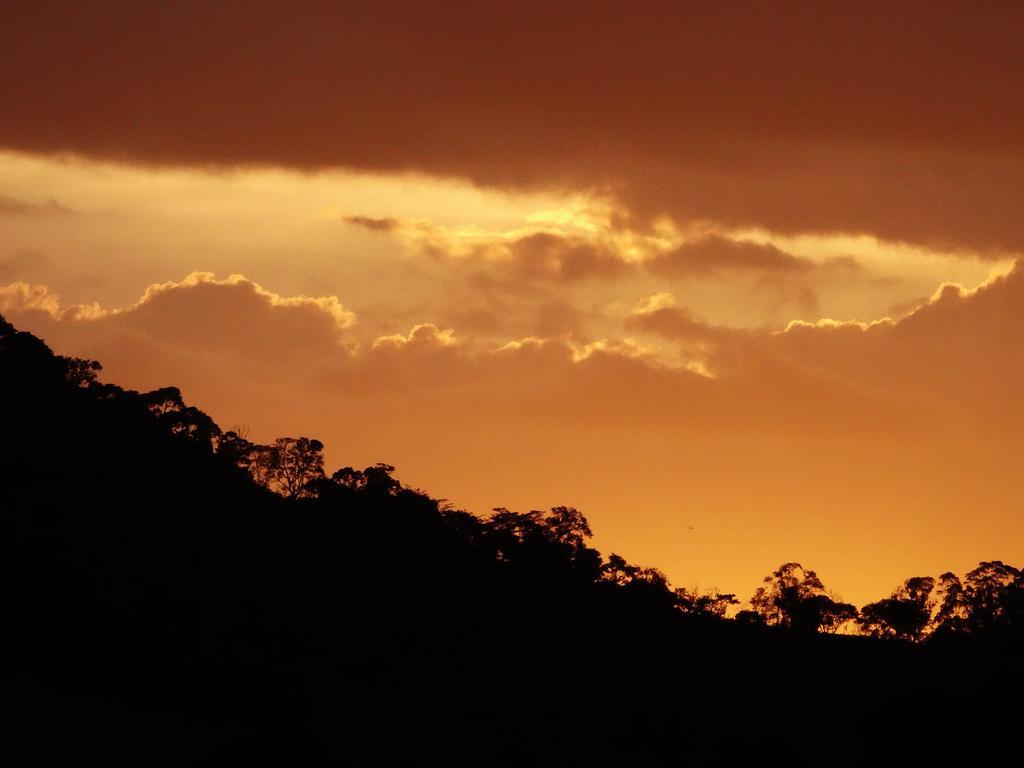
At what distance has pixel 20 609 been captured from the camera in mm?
109625

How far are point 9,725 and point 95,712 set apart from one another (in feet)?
24.2

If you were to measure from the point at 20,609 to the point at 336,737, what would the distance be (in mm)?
Result: 24624

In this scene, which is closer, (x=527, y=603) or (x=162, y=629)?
(x=162, y=629)

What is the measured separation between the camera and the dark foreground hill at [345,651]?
105 m

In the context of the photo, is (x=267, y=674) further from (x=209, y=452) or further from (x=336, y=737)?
(x=209, y=452)

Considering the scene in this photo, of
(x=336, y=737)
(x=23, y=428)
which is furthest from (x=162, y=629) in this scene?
(x=23, y=428)

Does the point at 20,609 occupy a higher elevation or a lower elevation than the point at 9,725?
higher

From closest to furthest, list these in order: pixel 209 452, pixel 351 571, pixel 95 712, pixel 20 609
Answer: pixel 95 712
pixel 20 609
pixel 351 571
pixel 209 452

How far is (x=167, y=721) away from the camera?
4026 inches

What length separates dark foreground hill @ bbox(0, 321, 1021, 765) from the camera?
10462 cm

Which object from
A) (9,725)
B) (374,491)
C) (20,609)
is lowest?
(9,725)

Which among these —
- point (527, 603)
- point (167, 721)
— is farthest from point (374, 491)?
point (167, 721)

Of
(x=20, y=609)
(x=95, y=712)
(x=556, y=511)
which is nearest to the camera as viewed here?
(x=95, y=712)

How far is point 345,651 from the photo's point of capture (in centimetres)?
11975
